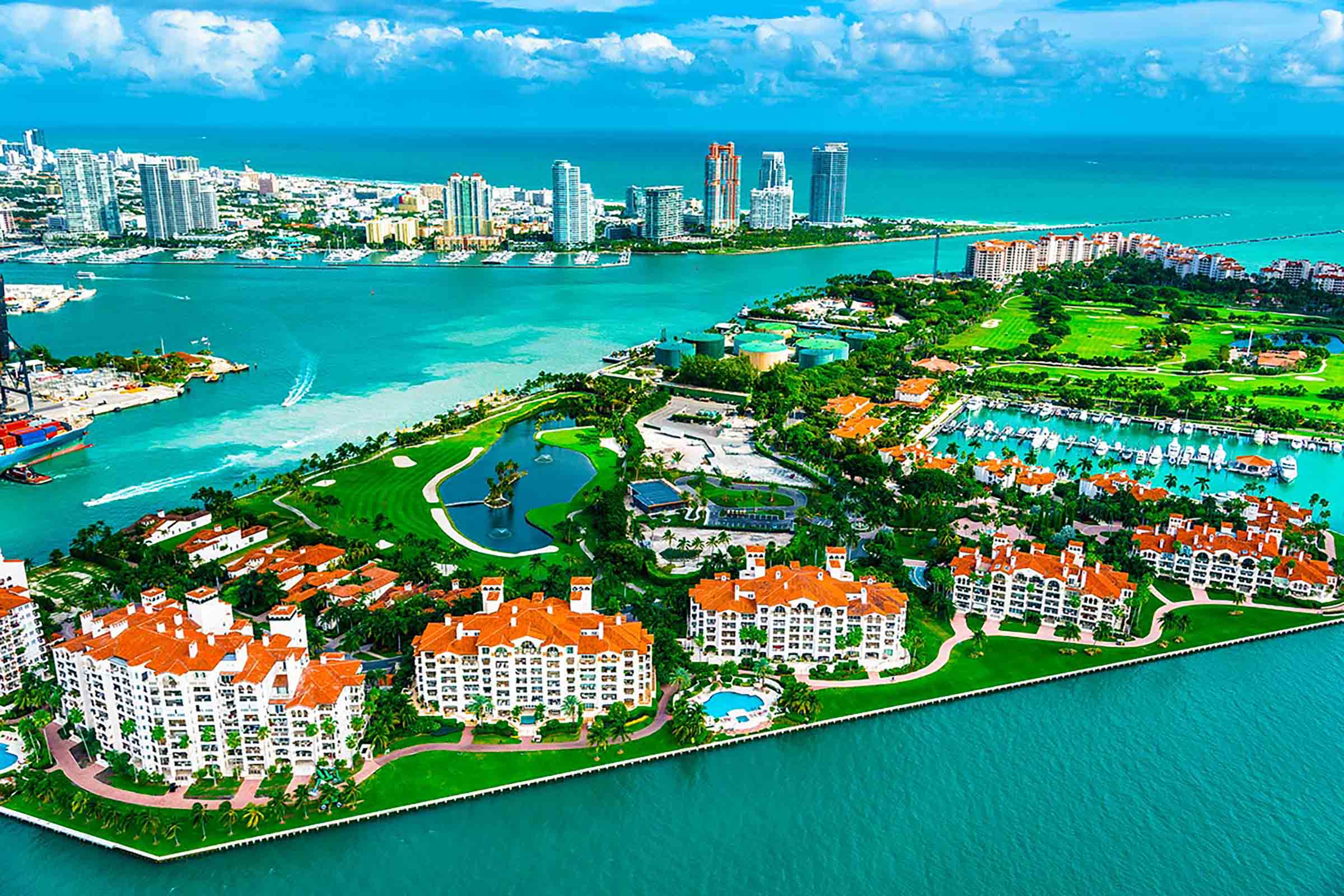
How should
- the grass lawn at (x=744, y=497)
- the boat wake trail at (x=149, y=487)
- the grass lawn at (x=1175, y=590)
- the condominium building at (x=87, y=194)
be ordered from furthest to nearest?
the condominium building at (x=87, y=194) < the boat wake trail at (x=149, y=487) < the grass lawn at (x=744, y=497) < the grass lawn at (x=1175, y=590)

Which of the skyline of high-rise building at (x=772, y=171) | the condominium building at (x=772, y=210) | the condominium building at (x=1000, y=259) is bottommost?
the condominium building at (x=1000, y=259)

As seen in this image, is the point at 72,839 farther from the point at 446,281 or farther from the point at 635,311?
the point at 446,281

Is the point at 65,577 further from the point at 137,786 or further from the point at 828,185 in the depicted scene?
the point at 828,185

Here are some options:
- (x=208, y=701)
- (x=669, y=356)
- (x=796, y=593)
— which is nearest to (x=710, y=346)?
(x=669, y=356)

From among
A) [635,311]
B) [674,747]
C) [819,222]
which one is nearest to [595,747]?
[674,747]

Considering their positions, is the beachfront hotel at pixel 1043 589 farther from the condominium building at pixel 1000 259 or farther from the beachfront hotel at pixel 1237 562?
the condominium building at pixel 1000 259

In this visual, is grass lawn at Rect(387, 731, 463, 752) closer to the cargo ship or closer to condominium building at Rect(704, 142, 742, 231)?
the cargo ship

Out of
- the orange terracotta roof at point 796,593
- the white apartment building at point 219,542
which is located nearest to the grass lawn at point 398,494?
the white apartment building at point 219,542
